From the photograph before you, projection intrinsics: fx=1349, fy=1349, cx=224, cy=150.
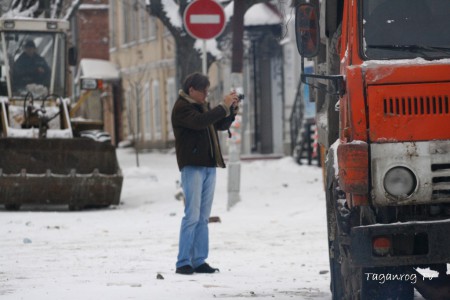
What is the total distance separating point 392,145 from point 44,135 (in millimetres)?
13752

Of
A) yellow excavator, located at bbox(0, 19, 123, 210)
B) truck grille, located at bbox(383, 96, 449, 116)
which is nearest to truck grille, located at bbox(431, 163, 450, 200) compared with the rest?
truck grille, located at bbox(383, 96, 449, 116)

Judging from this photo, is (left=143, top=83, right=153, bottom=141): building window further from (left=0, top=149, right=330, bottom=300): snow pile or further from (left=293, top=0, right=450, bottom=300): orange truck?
(left=293, top=0, right=450, bottom=300): orange truck

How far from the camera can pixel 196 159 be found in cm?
1185

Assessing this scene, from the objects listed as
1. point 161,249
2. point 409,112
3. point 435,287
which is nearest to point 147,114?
point 161,249

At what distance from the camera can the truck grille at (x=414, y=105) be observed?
7.93m

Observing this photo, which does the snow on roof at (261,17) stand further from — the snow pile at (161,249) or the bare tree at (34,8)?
the snow pile at (161,249)

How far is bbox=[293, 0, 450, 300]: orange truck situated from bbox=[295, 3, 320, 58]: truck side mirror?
278 mm

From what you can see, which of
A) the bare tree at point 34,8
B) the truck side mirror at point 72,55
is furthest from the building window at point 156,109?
the truck side mirror at point 72,55

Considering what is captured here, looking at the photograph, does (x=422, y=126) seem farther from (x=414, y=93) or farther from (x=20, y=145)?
(x=20, y=145)

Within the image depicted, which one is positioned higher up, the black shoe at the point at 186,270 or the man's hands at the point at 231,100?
the man's hands at the point at 231,100

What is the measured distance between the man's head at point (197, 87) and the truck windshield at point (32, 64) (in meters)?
10.7

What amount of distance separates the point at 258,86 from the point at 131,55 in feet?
45.9

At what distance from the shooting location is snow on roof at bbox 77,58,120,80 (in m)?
52.9

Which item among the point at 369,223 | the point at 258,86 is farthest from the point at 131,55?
the point at 369,223
